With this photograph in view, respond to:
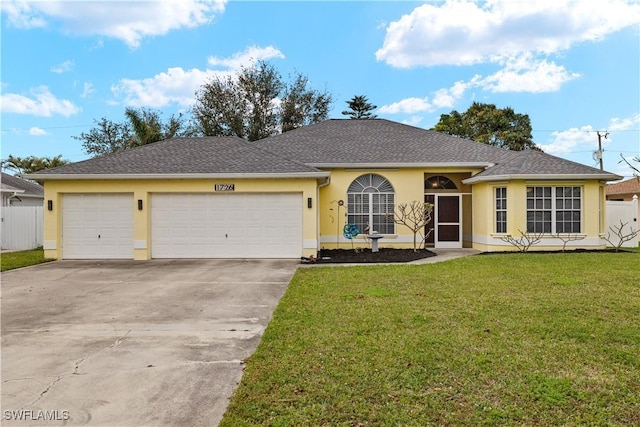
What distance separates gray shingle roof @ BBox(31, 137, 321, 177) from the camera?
1285 cm

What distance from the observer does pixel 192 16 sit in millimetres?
15109

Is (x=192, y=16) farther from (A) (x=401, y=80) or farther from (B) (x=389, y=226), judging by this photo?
(A) (x=401, y=80)

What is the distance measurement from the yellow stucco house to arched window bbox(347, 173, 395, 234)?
0.13 ft

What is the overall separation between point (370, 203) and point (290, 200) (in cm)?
367

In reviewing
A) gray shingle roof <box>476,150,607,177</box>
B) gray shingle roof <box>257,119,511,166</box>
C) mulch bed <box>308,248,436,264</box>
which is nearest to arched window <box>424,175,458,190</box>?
gray shingle roof <box>257,119,511,166</box>

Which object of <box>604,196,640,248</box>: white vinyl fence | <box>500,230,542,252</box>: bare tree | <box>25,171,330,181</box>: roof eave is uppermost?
<box>25,171,330,181</box>: roof eave

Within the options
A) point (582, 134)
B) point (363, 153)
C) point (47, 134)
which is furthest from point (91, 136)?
point (582, 134)

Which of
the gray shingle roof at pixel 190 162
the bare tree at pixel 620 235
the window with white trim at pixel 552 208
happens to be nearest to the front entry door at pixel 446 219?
the window with white trim at pixel 552 208

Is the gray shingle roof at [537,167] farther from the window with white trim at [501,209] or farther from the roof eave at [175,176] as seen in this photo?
the roof eave at [175,176]

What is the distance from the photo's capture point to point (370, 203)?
1530cm

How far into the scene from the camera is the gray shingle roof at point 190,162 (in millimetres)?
12852

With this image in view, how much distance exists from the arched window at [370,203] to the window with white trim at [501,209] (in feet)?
12.0

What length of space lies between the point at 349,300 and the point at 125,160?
10364mm

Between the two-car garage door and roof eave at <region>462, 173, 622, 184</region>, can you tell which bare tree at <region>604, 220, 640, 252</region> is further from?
the two-car garage door
